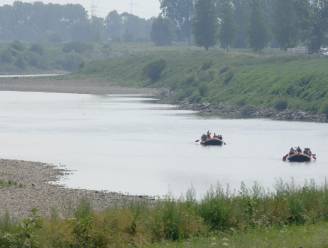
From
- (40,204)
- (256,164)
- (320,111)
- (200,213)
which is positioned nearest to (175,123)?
(320,111)

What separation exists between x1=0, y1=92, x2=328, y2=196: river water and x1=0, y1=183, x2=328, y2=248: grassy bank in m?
17.3

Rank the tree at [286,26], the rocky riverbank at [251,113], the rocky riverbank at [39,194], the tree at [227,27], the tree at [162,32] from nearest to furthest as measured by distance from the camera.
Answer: the rocky riverbank at [39,194], the rocky riverbank at [251,113], the tree at [286,26], the tree at [227,27], the tree at [162,32]

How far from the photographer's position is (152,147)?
61.3 meters

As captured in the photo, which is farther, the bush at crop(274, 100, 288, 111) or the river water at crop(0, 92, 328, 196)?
the bush at crop(274, 100, 288, 111)

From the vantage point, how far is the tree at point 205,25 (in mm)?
148375

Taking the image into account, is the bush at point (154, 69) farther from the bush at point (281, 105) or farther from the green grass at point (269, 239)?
the green grass at point (269, 239)

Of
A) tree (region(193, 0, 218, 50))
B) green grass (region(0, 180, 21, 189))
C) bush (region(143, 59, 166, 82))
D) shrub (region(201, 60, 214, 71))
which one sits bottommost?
bush (region(143, 59, 166, 82))

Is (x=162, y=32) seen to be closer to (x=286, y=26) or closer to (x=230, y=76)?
(x=286, y=26)

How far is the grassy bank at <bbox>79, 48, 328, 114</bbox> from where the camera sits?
316ft

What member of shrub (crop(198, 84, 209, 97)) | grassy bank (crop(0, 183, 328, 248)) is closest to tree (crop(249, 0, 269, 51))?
shrub (crop(198, 84, 209, 97))

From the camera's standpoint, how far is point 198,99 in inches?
4284

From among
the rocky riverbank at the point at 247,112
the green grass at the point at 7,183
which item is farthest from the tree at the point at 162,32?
the green grass at the point at 7,183

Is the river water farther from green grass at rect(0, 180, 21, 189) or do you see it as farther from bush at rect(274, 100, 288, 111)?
bush at rect(274, 100, 288, 111)

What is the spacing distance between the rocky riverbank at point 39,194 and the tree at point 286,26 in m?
80.3
